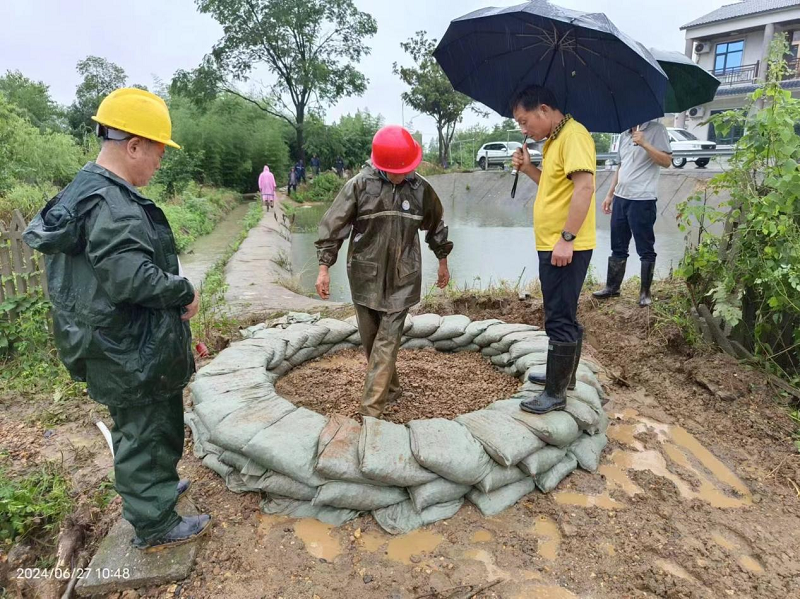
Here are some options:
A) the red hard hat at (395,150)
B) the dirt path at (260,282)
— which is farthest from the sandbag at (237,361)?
the dirt path at (260,282)

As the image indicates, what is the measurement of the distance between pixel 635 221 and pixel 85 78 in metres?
50.8

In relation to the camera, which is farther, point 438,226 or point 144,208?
point 438,226

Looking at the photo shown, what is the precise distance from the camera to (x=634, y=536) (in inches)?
80.5

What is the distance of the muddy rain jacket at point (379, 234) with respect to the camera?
2.62m

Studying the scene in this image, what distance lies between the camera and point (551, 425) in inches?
94.3

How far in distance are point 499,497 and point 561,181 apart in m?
1.46

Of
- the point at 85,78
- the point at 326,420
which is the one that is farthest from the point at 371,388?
the point at 85,78

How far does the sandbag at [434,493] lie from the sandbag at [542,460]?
0.30 m

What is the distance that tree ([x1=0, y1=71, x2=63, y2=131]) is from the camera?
3381 centimetres

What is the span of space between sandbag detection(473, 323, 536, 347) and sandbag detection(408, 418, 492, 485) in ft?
4.48

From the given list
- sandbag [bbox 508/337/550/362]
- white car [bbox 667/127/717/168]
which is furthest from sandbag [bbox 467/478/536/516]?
white car [bbox 667/127/717/168]

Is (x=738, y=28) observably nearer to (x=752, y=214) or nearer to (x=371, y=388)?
(x=752, y=214)

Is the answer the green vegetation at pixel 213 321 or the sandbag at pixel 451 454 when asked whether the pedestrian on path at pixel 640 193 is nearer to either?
the sandbag at pixel 451 454

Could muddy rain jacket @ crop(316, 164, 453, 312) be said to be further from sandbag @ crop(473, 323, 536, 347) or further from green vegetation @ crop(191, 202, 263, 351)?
green vegetation @ crop(191, 202, 263, 351)
